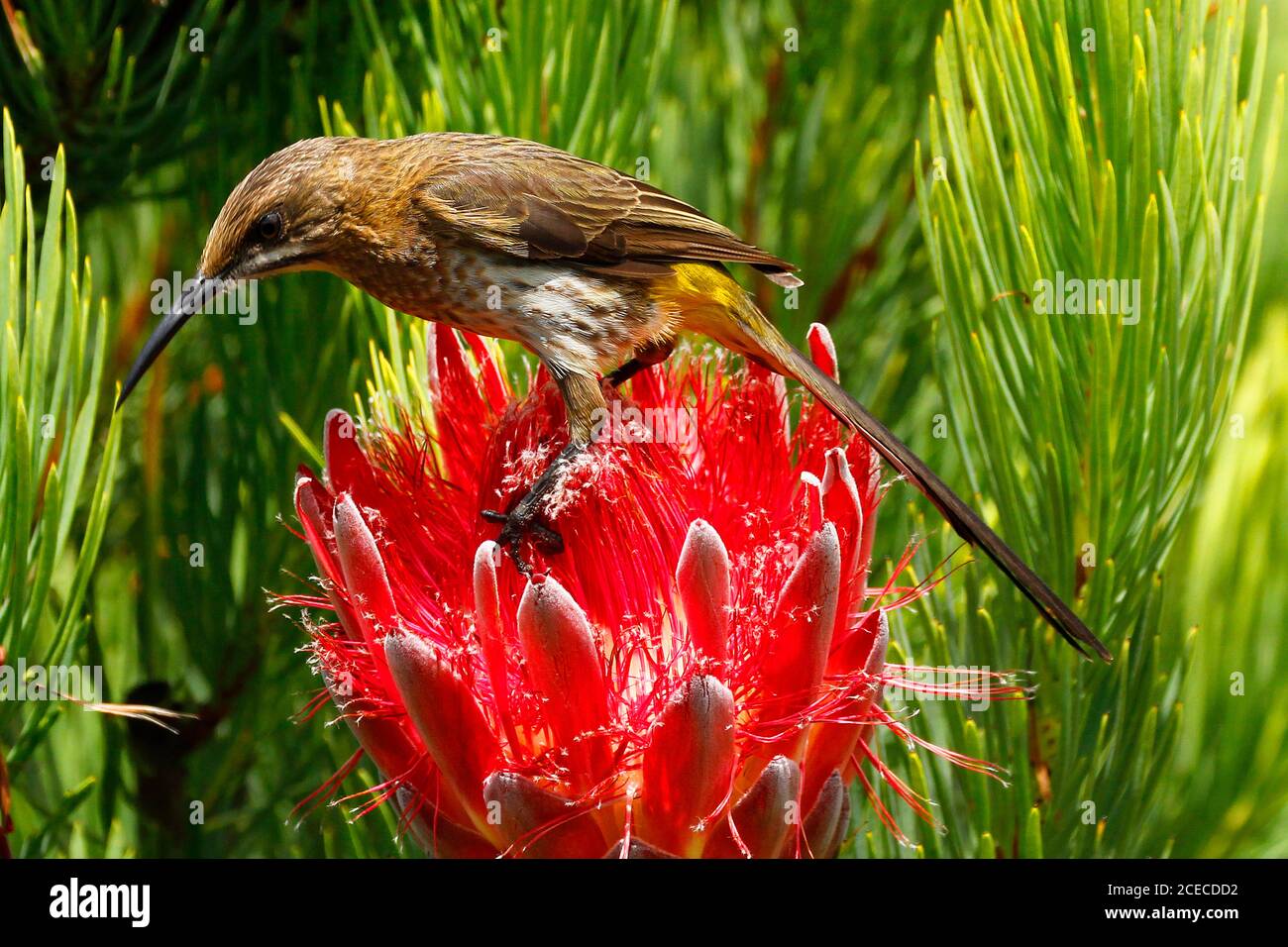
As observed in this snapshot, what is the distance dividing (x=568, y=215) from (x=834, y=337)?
1.29ft

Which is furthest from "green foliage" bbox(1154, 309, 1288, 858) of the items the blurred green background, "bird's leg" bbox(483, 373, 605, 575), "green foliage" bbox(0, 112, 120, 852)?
"green foliage" bbox(0, 112, 120, 852)

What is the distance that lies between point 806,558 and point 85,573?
559 millimetres

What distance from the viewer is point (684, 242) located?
1.64 m

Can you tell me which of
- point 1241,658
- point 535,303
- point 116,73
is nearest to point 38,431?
point 116,73

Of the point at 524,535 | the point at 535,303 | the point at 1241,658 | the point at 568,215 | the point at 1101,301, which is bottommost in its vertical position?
the point at 1241,658

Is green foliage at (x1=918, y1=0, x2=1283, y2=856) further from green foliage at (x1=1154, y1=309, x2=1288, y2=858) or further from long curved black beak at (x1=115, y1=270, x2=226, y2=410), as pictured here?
long curved black beak at (x1=115, y1=270, x2=226, y2=410)

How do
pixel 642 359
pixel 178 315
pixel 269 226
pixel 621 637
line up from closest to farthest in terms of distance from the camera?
pixel 621 637 → pixel 178 315 → pixel 269 226 → pixel 642 359

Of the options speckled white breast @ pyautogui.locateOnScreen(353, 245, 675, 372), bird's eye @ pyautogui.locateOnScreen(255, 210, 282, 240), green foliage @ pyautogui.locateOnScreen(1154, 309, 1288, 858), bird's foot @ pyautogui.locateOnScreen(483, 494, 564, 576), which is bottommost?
green foliage @ pyautogui.locateOnScreen(1154, 309, 1288, 858)

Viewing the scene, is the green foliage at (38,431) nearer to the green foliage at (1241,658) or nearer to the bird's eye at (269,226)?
the bird's eye at (269,226)

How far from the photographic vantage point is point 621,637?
110 cm

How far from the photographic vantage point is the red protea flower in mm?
977

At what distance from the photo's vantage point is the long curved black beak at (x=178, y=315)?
1411mm

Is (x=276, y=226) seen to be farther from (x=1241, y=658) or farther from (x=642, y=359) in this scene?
(x=1241, y=658)

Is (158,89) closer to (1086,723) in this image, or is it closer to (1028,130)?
(1028,130)
